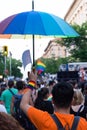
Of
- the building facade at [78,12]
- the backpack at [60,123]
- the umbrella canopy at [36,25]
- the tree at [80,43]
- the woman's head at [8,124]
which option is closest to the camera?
the woman's head at [8,124]

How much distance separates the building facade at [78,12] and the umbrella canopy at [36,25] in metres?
65.7

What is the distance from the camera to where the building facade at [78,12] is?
77.8 meters

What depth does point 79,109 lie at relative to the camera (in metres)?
7.01

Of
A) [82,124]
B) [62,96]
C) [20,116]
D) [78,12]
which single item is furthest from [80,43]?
[82,124]

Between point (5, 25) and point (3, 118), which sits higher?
point (5, 25)

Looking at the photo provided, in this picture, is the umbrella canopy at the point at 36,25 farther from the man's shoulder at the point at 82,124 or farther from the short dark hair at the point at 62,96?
the man's shoulder at the point at 82,124

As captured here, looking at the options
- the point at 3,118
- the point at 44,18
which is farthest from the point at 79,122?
the point at 44,18

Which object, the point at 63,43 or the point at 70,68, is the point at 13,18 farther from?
the point at 63,43

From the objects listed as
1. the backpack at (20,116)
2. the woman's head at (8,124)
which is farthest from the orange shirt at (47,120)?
the backpack at (20,116)

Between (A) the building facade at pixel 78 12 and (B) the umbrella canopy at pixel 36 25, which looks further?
(A) the building facade at pixel 78 12

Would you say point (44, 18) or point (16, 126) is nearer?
point (16, 126)

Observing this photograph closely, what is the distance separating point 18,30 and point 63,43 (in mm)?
40194

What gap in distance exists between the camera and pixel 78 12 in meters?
85.5

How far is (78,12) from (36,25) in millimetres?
78094
